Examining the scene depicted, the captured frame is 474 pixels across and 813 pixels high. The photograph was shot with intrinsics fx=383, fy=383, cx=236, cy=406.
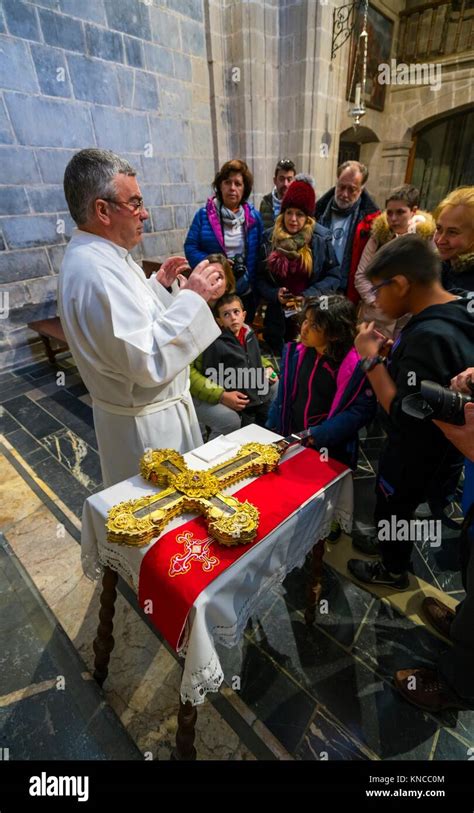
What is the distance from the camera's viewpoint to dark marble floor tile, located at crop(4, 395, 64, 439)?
3.81 meters

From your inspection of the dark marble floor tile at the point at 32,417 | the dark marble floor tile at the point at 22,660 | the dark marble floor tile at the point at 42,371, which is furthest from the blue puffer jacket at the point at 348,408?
the dark marble floor tile at the point at 42,371

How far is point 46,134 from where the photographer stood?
4.49 metres

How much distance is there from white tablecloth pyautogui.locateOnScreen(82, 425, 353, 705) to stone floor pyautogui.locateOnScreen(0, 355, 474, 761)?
607mm

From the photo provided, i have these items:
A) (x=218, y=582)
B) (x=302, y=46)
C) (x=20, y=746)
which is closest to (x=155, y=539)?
(x=218, y=582)

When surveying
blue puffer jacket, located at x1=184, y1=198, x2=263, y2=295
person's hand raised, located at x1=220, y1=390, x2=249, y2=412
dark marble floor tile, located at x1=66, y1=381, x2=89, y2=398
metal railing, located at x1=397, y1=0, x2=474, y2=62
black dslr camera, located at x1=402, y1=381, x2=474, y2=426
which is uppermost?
metal railing, located at x1=397, y1=0, x2=474, y2=62

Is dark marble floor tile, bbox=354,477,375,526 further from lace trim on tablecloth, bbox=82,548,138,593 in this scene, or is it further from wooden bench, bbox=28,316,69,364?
wooden bench, bbox=28,316,69,364

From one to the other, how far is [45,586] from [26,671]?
499 millimetres

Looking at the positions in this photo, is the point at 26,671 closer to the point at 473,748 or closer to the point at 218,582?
the point at 218,582

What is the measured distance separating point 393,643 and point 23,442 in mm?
3414

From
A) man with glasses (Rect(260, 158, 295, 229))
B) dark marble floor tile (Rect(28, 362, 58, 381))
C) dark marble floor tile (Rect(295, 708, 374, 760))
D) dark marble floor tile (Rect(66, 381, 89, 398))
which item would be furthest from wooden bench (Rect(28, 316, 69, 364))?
dark marble floor tile (Rect(295, 708, 374, 760))

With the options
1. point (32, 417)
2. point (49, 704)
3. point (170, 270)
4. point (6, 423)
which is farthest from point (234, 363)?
point (6, 423)

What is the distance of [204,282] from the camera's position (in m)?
1.61

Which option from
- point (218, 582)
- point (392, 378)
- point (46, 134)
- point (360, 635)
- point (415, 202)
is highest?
point (46, 134)
